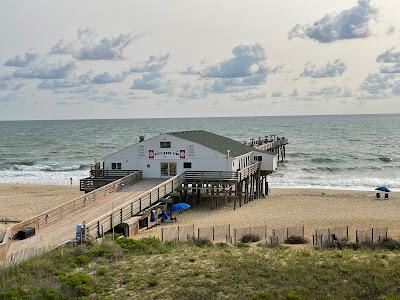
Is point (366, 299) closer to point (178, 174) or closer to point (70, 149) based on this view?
point (178, 174)

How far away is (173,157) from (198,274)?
21378 mm

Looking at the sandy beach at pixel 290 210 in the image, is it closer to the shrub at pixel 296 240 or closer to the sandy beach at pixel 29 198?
the sandy beach at pixel 29 198

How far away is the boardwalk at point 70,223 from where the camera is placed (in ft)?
72.9

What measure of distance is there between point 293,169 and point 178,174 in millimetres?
32178

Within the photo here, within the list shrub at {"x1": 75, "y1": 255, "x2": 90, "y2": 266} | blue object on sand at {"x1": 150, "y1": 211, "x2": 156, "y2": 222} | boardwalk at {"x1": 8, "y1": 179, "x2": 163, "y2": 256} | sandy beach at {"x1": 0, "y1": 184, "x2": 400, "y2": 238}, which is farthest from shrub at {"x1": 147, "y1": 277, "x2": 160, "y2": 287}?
sandy beach at {"x1": 0, "y1": 184, "x2": 400, "y2": 238}

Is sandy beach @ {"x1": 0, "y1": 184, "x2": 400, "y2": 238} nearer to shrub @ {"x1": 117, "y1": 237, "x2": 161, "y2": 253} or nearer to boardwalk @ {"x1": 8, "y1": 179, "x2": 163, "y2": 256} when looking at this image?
boardwalk @ {"x1": 8, "y1": 179, "x2": 163, "y2": 256}

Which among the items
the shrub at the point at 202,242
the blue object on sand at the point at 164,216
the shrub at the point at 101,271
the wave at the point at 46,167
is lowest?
the wave at the point at 46,167

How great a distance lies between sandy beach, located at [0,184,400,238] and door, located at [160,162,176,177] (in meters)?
3.04

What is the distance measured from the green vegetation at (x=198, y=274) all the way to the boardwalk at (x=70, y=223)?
2341mm

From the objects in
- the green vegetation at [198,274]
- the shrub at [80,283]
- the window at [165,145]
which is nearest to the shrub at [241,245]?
the green vegetation at [198,274]

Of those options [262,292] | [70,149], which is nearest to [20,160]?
[70,149]

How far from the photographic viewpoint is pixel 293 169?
6775cm

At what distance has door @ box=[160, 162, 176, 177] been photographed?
128ft

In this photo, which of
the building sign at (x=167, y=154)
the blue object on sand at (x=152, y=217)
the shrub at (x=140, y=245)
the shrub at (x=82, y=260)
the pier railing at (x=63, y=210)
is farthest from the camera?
the building sign at (x=167, y=154)
